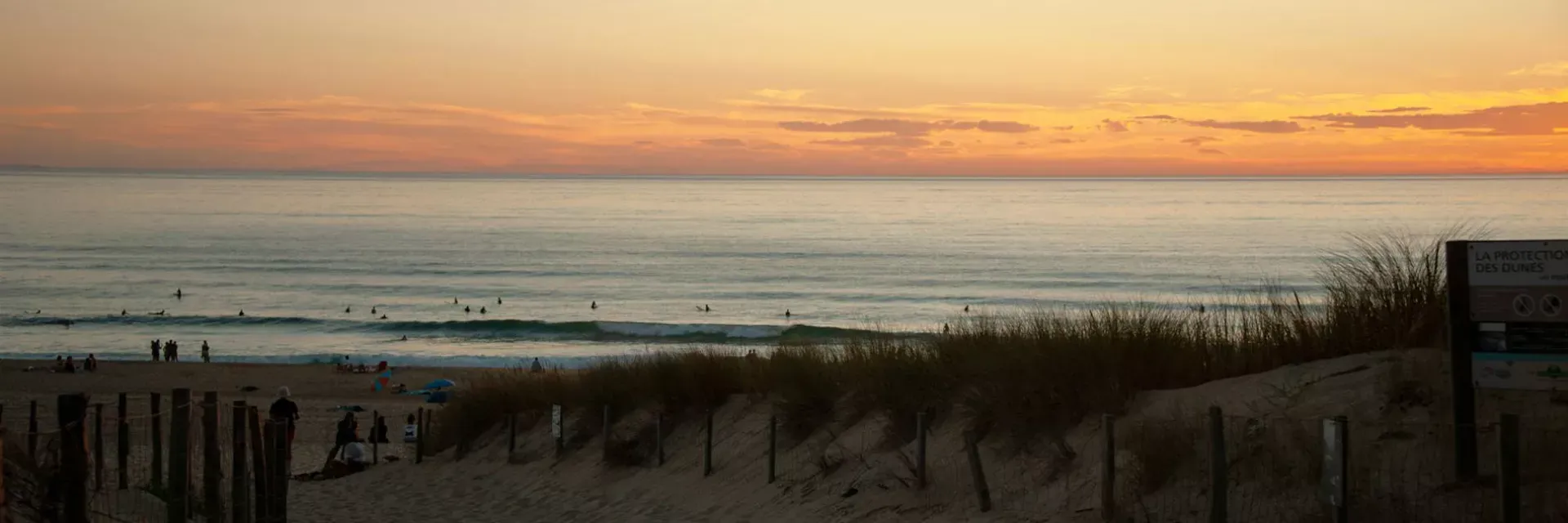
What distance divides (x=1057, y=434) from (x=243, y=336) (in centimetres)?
5107

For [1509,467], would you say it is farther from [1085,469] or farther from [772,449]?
[772,449]

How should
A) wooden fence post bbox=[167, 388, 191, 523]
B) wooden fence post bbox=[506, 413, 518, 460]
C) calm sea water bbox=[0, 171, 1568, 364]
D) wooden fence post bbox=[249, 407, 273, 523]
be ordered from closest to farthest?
wooden fence post bbox=[167, 388, 191, 523]
wooden fence post bbox=[249, 407, 273, 523]
wooden fence post bbox=[506, 413, 518, 460]
calm sea water bbox=[0, 171, 1568, 364]

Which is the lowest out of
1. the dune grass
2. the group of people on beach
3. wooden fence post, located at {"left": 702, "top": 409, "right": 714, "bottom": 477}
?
the group of people on beach

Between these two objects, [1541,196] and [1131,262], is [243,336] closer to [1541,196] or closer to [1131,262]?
[1131,262]

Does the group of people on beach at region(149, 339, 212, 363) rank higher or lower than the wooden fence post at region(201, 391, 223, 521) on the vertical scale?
lower

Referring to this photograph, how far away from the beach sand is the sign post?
19.6 inches

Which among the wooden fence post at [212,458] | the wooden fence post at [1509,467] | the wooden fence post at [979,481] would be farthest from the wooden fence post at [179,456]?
the wooden fence post at [1509,467]

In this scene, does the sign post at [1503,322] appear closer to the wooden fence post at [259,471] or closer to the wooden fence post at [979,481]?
the wooden fence post at [979,481]

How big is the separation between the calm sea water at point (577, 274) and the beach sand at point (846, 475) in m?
15.5

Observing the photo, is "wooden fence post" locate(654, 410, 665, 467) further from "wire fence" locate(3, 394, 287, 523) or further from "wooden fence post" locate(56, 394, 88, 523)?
"wooden fence post" locate(56, 394, 88, 523)

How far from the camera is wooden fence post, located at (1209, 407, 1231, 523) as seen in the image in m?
8.84

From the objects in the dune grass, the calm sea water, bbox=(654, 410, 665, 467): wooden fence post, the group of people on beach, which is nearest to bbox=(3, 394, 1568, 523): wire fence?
the dune grass

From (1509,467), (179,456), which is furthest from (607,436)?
(1509,467)

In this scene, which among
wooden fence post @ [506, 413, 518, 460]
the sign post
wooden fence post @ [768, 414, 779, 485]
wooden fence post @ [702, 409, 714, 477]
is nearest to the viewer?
the sign post
